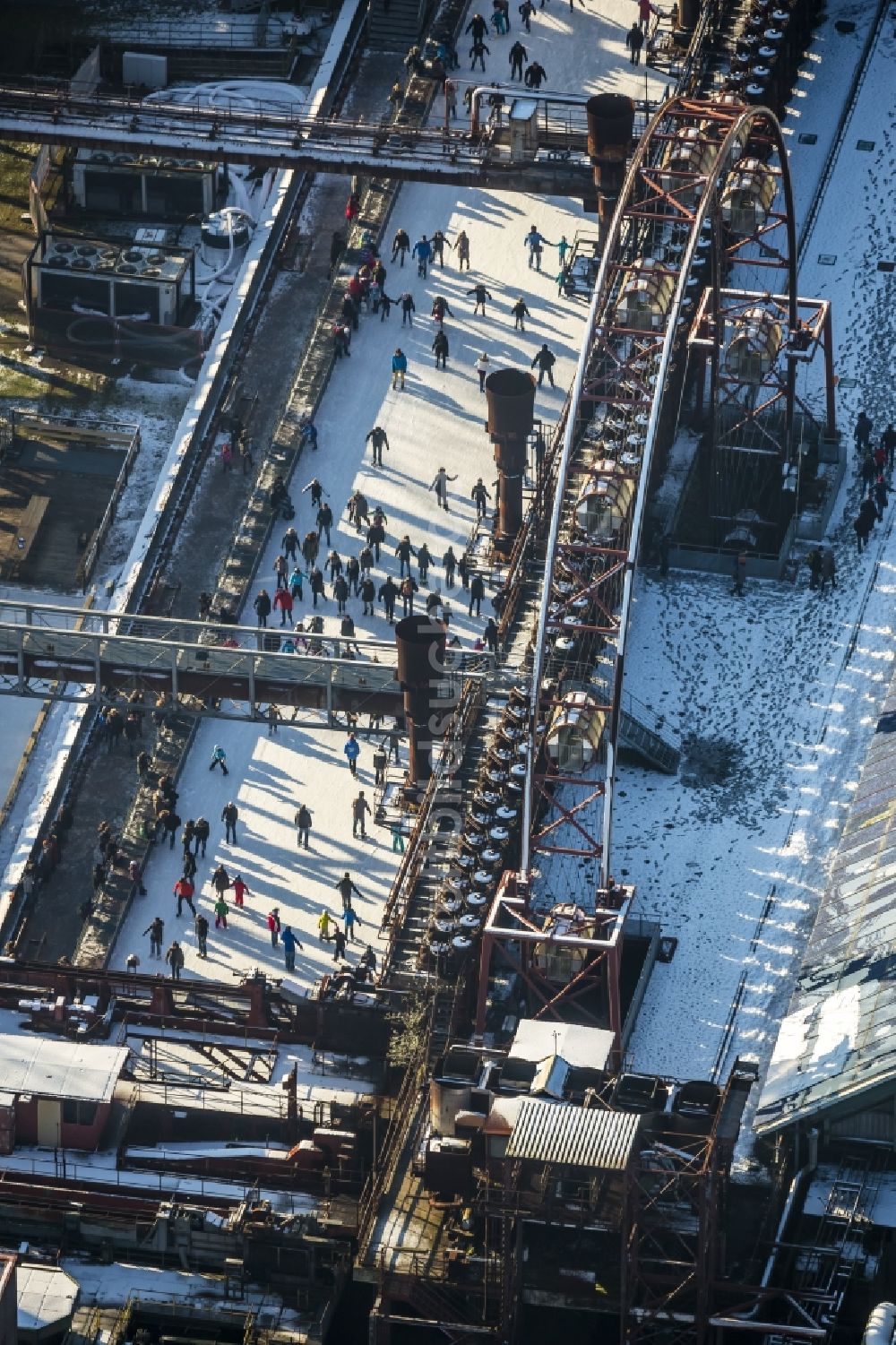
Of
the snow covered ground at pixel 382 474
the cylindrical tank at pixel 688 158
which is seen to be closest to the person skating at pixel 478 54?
the snow covered ground at pixel 382 474

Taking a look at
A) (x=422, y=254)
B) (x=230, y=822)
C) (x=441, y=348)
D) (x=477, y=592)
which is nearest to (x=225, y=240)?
(x=422, y=254)

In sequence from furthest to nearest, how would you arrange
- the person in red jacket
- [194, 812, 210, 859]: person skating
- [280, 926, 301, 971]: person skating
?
the person in red jacket, [194, 812, 210, 859]: person skating, [280, 926, 301, 971]: person skating

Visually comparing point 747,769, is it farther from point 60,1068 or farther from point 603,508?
point 60,1068

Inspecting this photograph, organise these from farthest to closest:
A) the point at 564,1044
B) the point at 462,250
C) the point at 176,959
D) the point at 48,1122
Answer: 1. the point at 462,250
2. the point at 176,959
3. the point at 48,1122
4. the point at 564,1044

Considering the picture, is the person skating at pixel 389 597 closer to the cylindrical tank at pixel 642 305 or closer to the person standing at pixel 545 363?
the person standing at pixel 545 363

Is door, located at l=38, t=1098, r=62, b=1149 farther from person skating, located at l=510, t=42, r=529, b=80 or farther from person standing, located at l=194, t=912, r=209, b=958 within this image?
person skating, located at l=510, t=42, r=529, b=80

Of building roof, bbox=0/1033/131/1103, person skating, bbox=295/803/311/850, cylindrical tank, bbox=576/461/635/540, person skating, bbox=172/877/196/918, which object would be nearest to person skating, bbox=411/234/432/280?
person skating, bbox=295/803/311/850

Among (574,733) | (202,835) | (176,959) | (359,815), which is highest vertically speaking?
(574,733)
